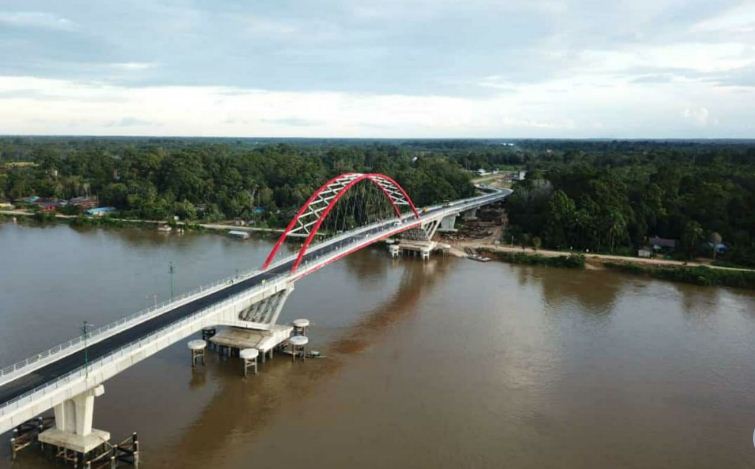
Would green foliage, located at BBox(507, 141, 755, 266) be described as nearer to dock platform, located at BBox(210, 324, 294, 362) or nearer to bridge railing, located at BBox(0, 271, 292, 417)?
dock platform, located at BBox(210, 324, 294, 362)

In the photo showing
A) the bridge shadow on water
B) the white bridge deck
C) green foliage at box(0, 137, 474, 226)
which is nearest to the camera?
the white bridge deck

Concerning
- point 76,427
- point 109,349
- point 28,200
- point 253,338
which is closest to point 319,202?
point 253,338

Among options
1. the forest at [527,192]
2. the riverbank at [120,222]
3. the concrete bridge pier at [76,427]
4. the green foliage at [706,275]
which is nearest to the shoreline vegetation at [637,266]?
the green foliage at [706,275]

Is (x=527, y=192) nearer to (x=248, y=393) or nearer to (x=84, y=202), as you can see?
(x=248, y=393)

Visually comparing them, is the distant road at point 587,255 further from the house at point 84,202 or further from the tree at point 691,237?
the house at point 84,202

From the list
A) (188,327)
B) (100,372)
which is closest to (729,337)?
(188,327)

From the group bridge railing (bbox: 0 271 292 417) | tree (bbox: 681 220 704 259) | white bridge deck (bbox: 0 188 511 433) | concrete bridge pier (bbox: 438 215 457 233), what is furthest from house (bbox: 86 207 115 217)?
tree (bbox: 681 220 704 259)

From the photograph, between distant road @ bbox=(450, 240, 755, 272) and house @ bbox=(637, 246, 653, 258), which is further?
house @ bbox=(637, 246, 653, 258)
